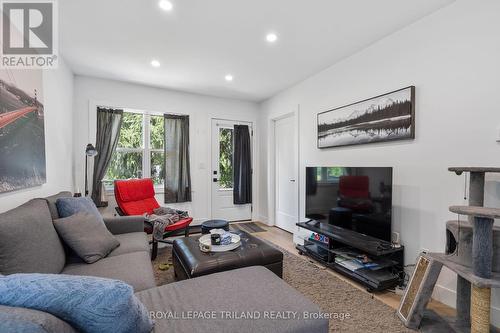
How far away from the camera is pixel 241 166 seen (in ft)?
15.2

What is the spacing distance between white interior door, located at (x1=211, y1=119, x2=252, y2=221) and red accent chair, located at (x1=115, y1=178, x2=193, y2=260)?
1.32m

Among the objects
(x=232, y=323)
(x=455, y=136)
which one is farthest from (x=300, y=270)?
(x=455, y=136)

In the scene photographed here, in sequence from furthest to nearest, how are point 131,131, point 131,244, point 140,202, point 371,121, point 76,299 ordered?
1. point 131,131
2. point 140,202
3. point 371,121
4. point 131,244
5. point 76,299

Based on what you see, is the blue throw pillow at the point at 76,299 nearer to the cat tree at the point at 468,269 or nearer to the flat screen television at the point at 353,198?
the cat tree at the point at 468,269

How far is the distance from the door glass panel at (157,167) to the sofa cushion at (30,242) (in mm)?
2418

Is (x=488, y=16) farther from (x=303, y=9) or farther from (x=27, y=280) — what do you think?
(x=27, y=280)

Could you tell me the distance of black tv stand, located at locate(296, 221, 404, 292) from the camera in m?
2.09

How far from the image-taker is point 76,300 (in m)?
0.69

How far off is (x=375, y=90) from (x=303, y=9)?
45.7 inches

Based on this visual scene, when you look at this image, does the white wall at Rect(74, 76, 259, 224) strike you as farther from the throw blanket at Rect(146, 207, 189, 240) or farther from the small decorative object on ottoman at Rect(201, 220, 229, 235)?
the small decorative object on ottoman at Rect(201, 220, 229, 235)

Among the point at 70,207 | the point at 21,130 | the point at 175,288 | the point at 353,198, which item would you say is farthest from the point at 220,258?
the point at 21,130

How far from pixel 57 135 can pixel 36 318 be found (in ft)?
9.13

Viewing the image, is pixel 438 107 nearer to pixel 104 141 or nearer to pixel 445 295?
pixel 445 295

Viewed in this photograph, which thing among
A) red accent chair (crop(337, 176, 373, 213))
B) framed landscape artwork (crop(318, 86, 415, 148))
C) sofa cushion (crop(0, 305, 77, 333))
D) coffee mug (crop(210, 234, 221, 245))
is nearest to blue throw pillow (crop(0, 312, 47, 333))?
sofa cushion (crop(0, 305, 77, 333))
